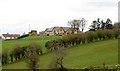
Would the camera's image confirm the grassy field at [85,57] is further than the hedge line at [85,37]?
No

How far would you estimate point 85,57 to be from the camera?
246 feet

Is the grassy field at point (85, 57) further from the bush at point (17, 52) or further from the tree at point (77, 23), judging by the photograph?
the tree at point (77, 23)

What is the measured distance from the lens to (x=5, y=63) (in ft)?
265

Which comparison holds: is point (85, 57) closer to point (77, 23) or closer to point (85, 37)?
point (85, 37)

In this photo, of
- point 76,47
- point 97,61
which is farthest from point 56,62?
point 76,47

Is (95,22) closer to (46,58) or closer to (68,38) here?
(68,38)

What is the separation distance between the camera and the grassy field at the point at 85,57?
65.8m

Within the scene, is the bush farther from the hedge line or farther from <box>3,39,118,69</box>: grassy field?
the hedge line

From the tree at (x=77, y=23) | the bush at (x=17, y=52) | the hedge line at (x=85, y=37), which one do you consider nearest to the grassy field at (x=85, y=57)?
the bush at (x=17, y=52)

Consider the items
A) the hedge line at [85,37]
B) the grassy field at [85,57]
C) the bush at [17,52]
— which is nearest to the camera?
the grassy field at [85,57]

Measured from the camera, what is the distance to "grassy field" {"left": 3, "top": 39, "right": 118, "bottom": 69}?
6581cm

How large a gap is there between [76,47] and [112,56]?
79.2 ft

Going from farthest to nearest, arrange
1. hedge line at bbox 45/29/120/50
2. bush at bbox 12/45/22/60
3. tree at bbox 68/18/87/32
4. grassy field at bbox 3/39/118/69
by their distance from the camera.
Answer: tree at bbox 68/18/87/32 < hedge line at bbox 45/29/120/50 < bush at bbox 12/45/22/60 < grassy field at bbox 3/39/118/69

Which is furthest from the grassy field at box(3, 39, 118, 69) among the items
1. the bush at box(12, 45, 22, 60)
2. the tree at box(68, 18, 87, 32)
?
the tree at box(68, 18, 87, 32)
